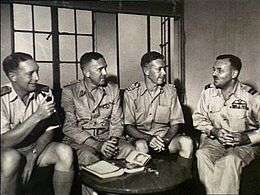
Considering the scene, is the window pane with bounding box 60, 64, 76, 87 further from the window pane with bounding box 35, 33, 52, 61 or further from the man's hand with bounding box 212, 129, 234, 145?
the man's hand with bounding box 212, 129, 234, 145

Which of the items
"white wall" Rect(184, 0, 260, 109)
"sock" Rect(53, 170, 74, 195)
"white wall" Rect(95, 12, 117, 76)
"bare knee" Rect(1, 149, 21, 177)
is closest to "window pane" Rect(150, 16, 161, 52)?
"white wall" Rect(184, 0, 260, 109)

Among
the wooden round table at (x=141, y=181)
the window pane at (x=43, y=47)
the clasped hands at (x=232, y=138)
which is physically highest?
the window pane at (x=43, y=47)

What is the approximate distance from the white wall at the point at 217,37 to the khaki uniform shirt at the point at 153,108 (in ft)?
1.36

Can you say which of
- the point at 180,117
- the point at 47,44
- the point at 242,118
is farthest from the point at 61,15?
the point at 242,118

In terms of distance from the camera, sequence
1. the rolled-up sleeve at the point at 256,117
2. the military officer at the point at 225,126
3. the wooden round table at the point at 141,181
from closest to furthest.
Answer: the wooden round table at the point at 141,181 < the military officer at the point at 225,126 < the rolled-up sleeve at the point at 256,117

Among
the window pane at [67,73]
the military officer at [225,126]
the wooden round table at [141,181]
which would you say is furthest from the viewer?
the window pane at [67,73]

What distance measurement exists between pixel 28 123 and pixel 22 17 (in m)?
0.66

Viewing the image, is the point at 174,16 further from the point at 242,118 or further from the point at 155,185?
the point at 155,185

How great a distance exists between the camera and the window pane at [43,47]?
1.91 m

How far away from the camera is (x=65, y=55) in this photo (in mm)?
2057

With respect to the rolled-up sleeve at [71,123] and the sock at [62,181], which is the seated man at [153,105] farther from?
the sock at [62,181]

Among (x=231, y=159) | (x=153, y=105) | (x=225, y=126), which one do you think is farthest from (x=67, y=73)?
(x=231, y=159)

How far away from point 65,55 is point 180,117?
754mm

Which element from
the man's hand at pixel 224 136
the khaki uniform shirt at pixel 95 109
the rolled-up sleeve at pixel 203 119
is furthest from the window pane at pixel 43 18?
the man's hand at pixel 224 136
